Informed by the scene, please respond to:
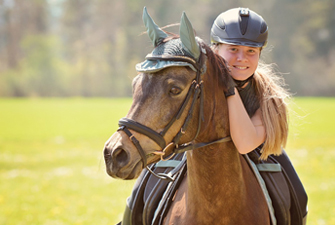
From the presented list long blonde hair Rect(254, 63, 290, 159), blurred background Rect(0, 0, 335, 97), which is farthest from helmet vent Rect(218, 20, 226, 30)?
blurred background Rect(0, 0, 335, 97)

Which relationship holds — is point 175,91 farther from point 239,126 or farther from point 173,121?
point 239,126

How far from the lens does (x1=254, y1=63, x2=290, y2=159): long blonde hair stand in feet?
11.4

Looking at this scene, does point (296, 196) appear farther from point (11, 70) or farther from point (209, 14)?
point (11, 70)

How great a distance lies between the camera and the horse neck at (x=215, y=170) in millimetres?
3205

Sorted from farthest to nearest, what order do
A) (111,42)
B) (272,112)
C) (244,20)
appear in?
1. (111,42)
2. (244,20)
3. (272,112)

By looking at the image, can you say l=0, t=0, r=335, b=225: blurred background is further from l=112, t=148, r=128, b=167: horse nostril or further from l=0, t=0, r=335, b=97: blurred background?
l=112, t=148, r=128, b=167: horse nostril

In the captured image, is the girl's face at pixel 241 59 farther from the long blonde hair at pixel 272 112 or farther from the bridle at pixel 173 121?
the bridle at pixel 173 121

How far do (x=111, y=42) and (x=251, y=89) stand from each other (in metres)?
59.3

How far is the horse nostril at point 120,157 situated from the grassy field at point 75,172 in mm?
236

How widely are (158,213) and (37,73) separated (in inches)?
2260

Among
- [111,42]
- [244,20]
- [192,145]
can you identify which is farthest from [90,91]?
[192,145]

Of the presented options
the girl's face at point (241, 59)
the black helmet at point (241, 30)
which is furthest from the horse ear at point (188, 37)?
the black helmet at point (241, 30)

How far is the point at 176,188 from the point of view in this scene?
3.77m

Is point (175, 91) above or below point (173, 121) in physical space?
above
